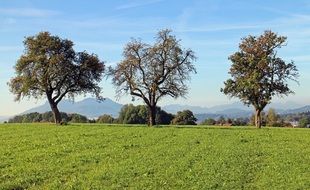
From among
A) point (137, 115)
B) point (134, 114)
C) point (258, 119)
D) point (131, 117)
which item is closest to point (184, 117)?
point (131, 117)

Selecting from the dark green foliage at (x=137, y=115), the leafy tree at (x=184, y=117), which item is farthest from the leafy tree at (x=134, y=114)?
the leafy tree at (x=184, y=117)

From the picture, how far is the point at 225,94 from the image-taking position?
74500 mm

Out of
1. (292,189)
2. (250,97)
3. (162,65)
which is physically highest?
(162,65)

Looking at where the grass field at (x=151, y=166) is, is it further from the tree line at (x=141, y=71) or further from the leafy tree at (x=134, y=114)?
the leafy tree at (x=134, y=114)

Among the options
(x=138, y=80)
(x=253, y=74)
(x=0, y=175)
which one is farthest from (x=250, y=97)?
(x=0, y=175)

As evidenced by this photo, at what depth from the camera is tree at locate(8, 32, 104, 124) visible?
6712cm

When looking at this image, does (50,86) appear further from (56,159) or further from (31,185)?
(31,185)

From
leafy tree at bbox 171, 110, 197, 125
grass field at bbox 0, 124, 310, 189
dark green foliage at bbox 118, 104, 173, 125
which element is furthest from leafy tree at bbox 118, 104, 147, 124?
grass field at bbox 0, 124, 310, 189

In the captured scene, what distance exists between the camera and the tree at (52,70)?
67.1m

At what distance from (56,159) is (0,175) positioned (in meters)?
5.41

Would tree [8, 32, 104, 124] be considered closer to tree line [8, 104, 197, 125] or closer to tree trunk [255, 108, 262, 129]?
tree trunk [255, 108, 262, 129]

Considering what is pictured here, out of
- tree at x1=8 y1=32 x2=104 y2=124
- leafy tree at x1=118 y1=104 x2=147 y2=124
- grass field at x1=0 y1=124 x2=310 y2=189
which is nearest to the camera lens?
grass field at x1=0 y1=124 x2=310 y2=189

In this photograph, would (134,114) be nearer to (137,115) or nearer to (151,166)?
(137,115)

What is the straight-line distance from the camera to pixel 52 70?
219 feet
